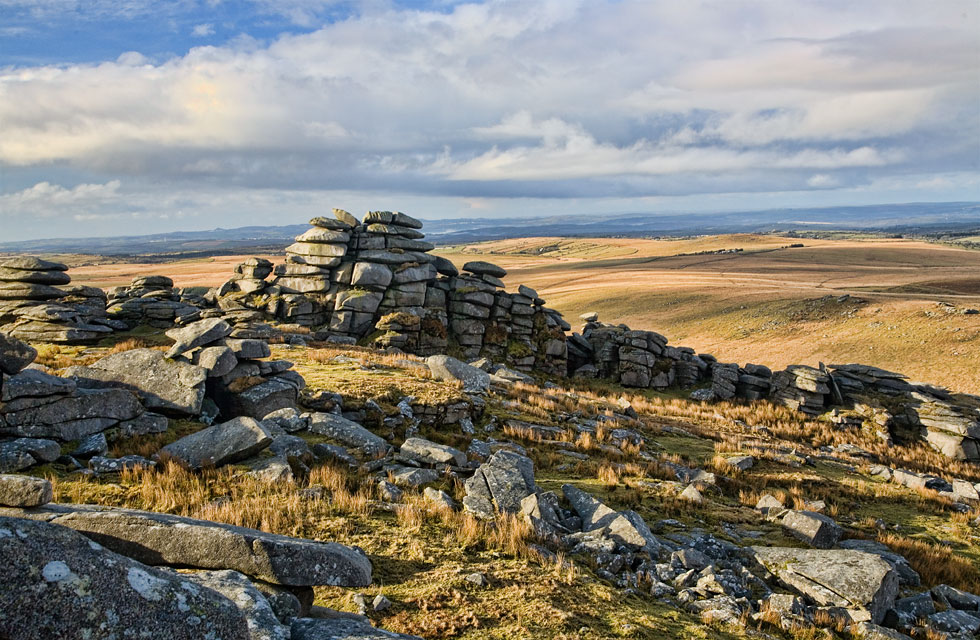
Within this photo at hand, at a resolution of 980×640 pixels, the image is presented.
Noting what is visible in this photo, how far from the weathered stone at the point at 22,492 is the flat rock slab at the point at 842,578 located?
13.6m

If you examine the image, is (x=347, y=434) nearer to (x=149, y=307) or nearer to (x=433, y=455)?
(x=433, y=455)

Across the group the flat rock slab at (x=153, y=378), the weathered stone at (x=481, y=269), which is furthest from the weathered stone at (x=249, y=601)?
the weathered stone at (x=481, y=269)

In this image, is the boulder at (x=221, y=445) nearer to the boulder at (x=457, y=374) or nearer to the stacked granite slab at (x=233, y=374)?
the stacked granite slab at (x=233, y=374)

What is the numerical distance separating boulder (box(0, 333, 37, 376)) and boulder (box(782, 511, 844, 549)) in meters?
21.0

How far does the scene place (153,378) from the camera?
57.7ft

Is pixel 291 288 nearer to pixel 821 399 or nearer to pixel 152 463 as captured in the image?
pixel 152 463

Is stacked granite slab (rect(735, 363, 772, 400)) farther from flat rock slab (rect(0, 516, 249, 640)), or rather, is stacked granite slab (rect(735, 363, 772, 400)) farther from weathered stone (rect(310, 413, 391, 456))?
flat rock slab (rect(0, 516, 249, 640))

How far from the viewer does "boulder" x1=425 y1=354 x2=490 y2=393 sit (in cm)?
2923

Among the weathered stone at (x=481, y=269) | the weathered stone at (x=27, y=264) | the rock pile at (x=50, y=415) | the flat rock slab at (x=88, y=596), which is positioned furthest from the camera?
the weathered stone at (x=481, y=269)

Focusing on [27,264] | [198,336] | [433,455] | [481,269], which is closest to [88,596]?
[433,455]

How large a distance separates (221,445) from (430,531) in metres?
6.10

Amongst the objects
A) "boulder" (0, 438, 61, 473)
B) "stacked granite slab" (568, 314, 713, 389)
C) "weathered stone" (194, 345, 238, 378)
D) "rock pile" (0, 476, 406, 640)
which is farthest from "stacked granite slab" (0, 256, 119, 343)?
"stacked granite slab" (568, 314, 713, 389)

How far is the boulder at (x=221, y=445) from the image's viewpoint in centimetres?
1368

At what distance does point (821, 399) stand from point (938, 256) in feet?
539
